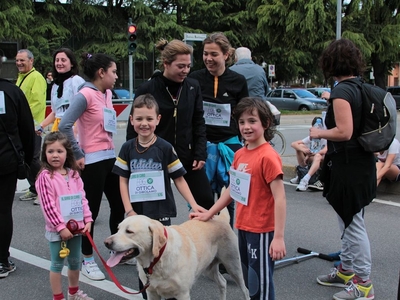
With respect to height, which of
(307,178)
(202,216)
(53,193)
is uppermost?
(53,193)

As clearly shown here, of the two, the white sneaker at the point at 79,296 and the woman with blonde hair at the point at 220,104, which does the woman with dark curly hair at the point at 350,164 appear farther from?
the white sneaker at the point at 79,296

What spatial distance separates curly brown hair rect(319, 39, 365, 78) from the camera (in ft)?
11.7

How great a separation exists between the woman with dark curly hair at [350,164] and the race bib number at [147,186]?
1.24 meters

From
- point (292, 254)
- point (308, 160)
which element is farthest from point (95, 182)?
point (308, 160)

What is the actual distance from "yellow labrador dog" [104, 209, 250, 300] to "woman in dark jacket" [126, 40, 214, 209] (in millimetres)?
658

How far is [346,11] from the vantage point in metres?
28.4

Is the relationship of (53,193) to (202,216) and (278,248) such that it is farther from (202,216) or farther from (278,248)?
(278,248)

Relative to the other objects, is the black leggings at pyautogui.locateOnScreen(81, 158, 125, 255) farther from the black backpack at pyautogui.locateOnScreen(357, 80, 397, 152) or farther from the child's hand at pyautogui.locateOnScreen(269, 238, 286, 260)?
the black backpack at pyautogui.locateOnScreen(357, 80, 397, 152)

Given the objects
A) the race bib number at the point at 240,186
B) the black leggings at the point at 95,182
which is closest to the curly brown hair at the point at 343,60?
the race bib number at the point at 240,186

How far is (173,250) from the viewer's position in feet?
9.75

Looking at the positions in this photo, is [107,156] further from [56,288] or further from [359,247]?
[359,247]

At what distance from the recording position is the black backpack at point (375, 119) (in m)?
3.54

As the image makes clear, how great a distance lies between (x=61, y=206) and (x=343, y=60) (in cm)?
238

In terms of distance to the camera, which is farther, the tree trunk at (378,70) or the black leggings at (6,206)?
the tree trunk at (378,70)
